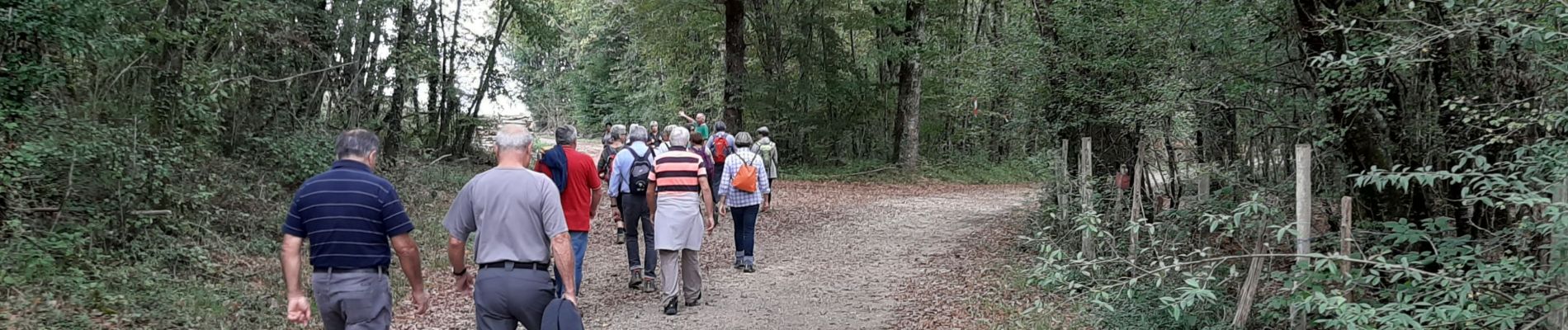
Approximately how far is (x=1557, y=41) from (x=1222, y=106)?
3.27 meters

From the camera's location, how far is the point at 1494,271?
155 inches

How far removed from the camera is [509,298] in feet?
14.6

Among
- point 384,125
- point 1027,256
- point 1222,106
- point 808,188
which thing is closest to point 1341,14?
point 1222,106

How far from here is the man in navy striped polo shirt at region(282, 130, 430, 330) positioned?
418 centimetres

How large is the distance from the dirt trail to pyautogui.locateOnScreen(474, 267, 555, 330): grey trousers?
106 inches

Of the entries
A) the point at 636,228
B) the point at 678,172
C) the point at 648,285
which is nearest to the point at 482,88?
the point at 636,228

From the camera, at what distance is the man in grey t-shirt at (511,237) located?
445 centimetres

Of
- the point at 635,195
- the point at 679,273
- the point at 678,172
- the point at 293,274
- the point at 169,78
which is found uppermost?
the point at 169,78

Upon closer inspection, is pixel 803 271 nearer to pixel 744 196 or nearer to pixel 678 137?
pixel 744 196

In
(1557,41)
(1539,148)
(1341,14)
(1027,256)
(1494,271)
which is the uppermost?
(1341,14)

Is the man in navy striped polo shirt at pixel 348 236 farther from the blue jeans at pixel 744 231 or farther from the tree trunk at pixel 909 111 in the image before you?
the tree trunk at pixel 909 111

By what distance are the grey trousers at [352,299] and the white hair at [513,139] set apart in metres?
0.78

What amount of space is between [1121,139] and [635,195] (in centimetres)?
537

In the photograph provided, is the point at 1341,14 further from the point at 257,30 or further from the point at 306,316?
the point at 257,30
